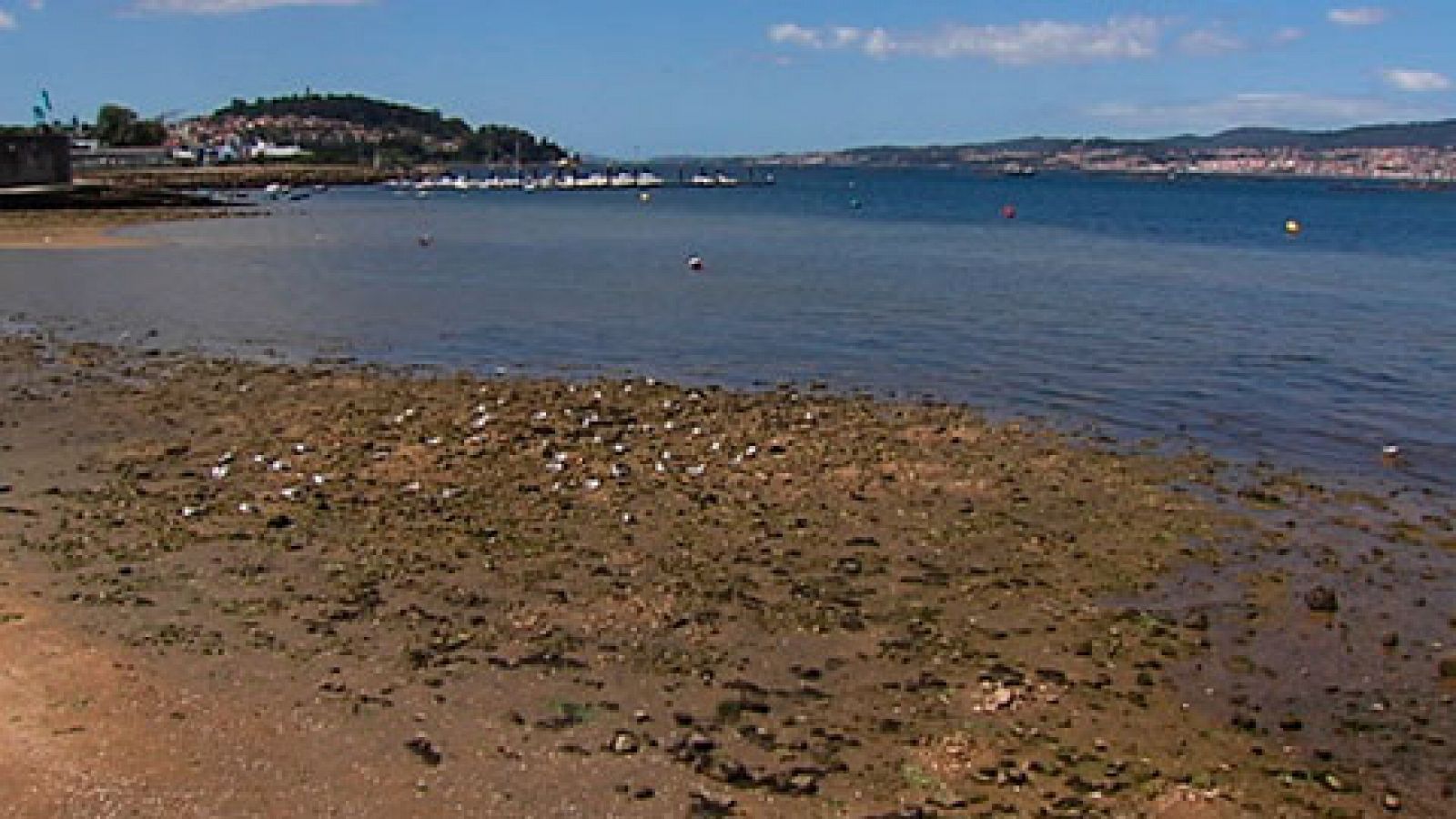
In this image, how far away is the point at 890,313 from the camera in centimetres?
3903

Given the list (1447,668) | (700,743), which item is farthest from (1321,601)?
(700,743)

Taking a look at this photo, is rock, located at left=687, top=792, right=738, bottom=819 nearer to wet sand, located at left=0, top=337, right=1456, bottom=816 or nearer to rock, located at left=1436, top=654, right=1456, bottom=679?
wet sand, located at left=0, top=337, right=1456, bottom=816

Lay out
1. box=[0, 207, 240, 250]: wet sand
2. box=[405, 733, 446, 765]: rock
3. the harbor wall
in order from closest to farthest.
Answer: box=[405, 733, 446, 765]: rock
box=[0, 207, 240, 250]: wet sand
the harbor wall

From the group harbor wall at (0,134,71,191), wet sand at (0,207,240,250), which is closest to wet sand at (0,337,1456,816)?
wet sand at (0,207,240,250)

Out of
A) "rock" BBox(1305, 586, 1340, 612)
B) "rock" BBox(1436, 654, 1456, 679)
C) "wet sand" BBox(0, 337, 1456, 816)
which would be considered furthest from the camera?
"rock" BBox(1305, 586, 1340, 612)

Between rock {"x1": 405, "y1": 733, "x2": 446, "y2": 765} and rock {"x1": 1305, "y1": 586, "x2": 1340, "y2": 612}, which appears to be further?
rock {"x1": 1305, "y1": 586, "x2": 1340, "y2": 612}

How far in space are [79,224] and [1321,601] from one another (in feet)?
238

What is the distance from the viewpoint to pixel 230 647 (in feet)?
39.0

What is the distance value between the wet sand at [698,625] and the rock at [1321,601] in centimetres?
6

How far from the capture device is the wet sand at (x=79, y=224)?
58.7m

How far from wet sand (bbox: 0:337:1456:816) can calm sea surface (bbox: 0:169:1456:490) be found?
5.63m

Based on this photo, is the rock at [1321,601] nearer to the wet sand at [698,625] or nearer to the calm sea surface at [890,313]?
the wet sand at [698,625]

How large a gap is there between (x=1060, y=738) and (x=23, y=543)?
11742 millimetres

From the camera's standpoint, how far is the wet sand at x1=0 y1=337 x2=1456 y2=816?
31.4 ft
